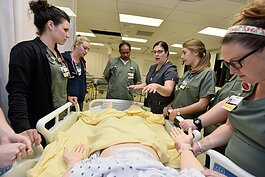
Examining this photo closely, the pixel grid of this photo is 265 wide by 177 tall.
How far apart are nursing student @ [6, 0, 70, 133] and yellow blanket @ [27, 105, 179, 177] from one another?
21 centimetres

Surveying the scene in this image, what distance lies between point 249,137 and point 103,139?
0.65m

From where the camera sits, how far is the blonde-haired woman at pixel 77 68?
190 cm

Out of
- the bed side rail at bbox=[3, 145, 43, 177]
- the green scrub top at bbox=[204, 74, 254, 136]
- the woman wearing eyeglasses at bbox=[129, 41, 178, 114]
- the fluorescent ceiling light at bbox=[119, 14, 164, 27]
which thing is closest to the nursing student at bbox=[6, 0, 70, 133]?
the bed side rail at bbox=[3, 145, 43, 177]

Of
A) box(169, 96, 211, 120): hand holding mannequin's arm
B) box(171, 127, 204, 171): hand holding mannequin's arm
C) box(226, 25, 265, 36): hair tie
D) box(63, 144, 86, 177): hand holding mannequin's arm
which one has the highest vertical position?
box(226, 25, 265, 36): hair tie

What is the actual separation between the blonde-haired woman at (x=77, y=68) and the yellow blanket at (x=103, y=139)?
705mm

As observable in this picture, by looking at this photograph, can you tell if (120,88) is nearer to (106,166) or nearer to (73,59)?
(73,59)

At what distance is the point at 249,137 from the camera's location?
0.70 metres

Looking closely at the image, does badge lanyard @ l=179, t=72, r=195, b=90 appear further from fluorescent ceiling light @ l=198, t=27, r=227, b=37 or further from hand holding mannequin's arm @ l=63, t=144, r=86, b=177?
fluorescent ceiling light @ l=198, t=27, r=227, b=37

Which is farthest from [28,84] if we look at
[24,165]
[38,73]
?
[24,165]

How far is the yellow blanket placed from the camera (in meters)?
0.78

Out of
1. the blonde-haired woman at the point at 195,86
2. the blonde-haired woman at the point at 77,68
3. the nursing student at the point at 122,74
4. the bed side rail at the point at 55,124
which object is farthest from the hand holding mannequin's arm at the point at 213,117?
the nursing student at the point at 122,74

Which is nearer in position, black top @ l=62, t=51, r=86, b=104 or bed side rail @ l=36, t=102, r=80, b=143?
bed side rail @ l=36, t=102, r=80, b=143

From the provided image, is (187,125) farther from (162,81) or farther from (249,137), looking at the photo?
(162,81)

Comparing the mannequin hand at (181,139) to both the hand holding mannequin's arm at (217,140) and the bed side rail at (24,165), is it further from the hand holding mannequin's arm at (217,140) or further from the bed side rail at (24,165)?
the bed side rail at (24,165)
